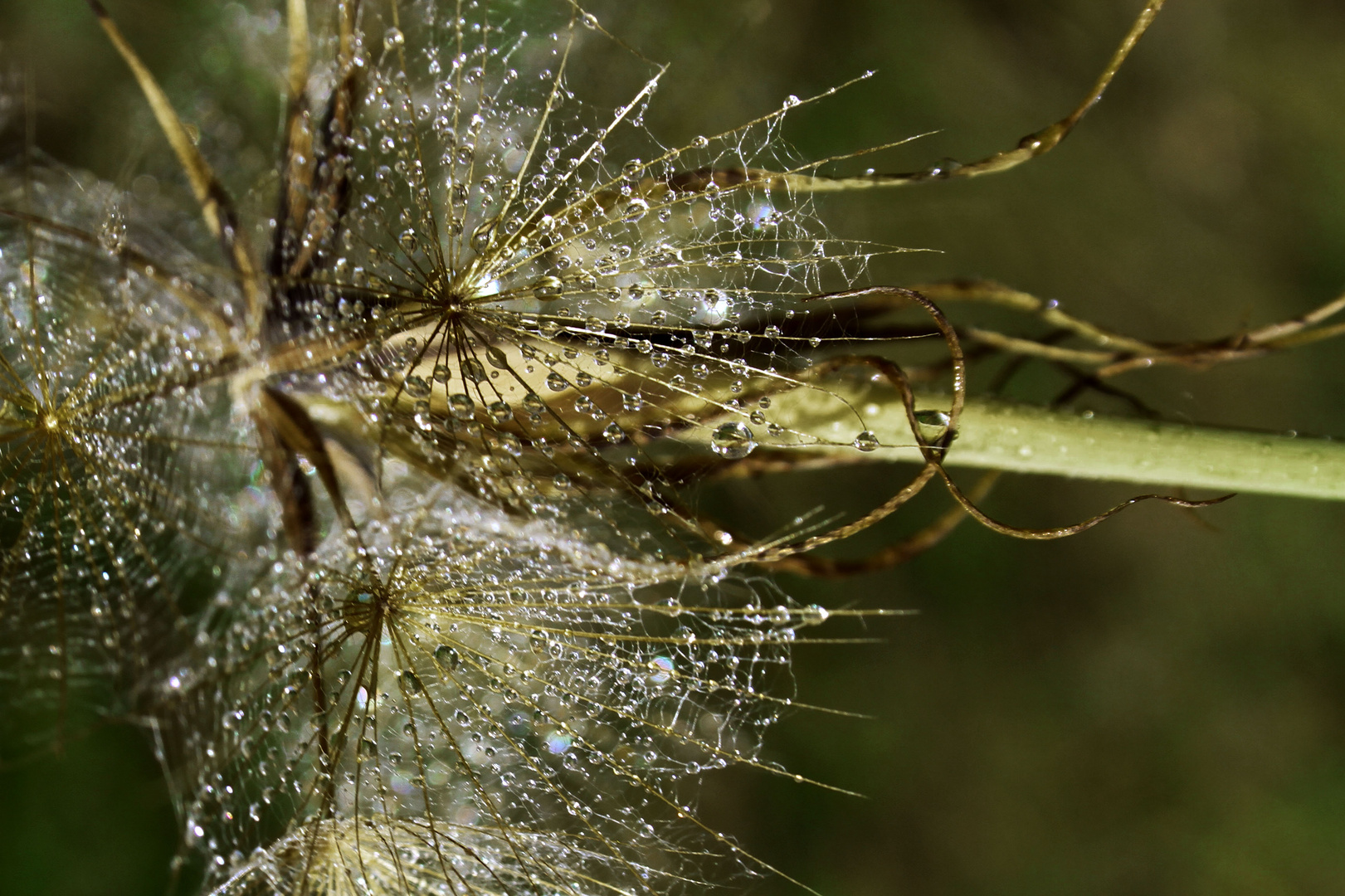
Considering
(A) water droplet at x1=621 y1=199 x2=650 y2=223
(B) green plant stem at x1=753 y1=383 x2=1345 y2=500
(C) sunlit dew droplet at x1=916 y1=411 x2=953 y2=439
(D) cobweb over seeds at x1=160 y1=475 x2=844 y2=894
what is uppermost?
(A) water droplet at x1=621 y1=199 x2=650 y2=223

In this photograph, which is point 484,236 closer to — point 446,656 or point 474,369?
point 474,369

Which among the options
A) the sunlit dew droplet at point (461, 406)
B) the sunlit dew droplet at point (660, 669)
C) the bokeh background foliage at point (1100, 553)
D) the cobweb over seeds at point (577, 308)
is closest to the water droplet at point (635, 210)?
the cobweb over seeds at point (577, 308)

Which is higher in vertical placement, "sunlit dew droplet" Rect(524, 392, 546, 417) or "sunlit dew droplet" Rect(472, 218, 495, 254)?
"sunlit dew droplet" Rect(472, 218, 495, 254)

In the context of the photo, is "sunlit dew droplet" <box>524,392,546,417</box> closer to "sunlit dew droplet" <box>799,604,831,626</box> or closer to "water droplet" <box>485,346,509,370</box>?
"water droplet" <box>485,346,509,370</box>

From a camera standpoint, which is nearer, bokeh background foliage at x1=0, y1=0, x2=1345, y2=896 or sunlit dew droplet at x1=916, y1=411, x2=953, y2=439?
sunlit dew droplet at x1=916, y1=411, x2=953, y2=439

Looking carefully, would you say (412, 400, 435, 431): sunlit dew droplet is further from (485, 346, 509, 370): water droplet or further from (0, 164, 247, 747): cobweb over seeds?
(0, 164, 247, 747): cobweb over seeds

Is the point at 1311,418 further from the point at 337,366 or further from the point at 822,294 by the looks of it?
the point at 337,366

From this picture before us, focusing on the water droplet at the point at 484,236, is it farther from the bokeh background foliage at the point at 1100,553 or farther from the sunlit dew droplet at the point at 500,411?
the bokeh background foliage at the point at 1100,553

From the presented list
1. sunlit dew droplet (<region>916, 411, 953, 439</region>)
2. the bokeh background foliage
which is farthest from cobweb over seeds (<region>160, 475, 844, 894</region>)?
the bokeh background foliage
